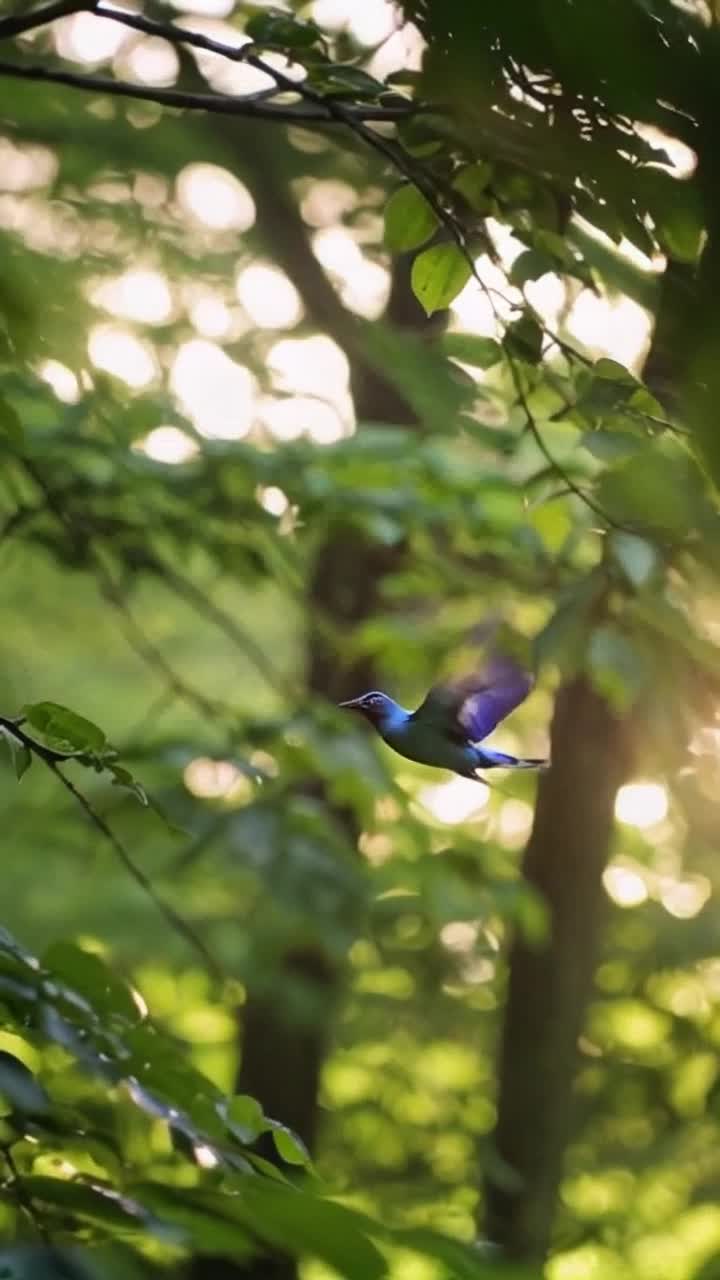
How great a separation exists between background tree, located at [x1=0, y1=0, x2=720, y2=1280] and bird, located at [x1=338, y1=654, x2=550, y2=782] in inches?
3.3

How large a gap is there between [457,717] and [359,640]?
1320 millimetres

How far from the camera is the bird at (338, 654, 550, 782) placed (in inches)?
19.7

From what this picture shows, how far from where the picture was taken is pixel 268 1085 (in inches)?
97.3

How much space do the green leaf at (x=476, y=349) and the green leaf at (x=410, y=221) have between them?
61 mm

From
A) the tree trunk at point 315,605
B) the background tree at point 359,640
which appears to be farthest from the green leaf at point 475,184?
the tree trunk at point 315,605

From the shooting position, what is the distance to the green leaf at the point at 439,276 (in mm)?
604

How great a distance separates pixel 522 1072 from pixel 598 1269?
0.96ft

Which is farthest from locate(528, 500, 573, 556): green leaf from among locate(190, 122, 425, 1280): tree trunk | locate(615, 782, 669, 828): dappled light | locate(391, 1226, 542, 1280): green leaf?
locate(190, 122, 425, 1280): tree trunk

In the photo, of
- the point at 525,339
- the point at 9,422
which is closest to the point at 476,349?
the point at 525,339

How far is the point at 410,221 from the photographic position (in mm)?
622

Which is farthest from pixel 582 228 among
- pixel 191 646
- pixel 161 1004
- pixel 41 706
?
pixel 161 1004

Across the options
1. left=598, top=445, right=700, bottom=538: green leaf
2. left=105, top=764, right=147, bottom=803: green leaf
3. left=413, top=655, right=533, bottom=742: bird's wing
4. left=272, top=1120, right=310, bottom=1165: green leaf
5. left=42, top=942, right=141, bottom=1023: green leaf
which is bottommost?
left=42, top=942, right=141, bottom=1023: green leaf

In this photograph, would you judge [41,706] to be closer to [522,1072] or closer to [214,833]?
[214,833]

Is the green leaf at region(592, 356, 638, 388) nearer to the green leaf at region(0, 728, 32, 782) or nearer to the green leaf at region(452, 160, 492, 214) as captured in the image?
the green leaf at region(452, 160, 492, 214)
